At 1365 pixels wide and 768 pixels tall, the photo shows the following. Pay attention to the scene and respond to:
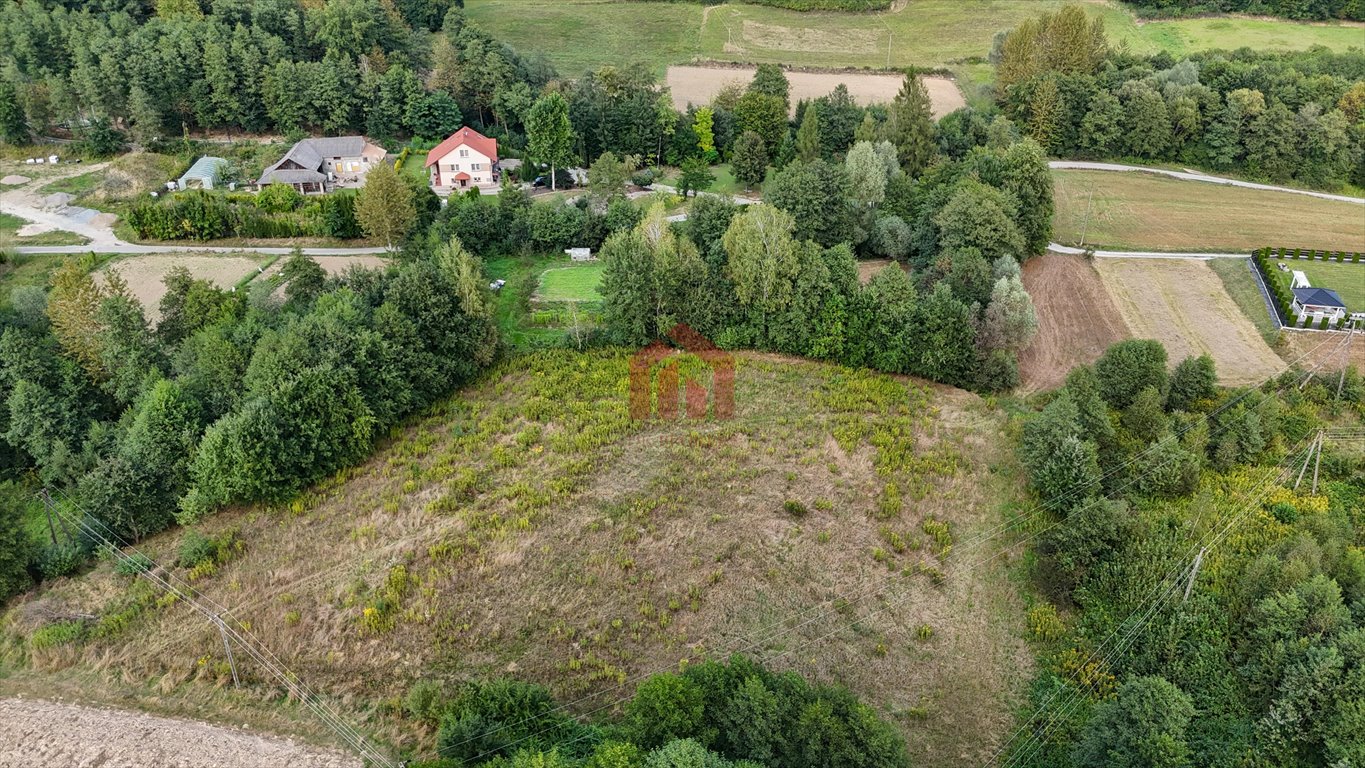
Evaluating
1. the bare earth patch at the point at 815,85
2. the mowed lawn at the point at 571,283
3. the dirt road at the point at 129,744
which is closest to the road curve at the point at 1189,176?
the bare earth patch at the point at 815,85

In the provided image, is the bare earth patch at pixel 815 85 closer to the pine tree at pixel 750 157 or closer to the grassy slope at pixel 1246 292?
the pine tree at pixel 750 157

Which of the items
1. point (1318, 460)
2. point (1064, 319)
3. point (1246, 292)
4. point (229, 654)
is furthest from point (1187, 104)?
point (229, 654)

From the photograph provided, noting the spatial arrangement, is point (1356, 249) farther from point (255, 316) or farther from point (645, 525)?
point (255, 316)

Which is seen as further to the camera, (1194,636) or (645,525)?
(645,525)

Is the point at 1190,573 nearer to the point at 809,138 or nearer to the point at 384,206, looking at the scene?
the point at 809,138

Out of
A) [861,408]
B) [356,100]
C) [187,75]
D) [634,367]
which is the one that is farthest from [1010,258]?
[187,75]

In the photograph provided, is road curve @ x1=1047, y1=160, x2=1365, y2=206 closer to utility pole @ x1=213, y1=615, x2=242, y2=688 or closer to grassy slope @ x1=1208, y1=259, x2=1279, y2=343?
grassy slope @ x1=1208, y1=259, x2=1279, y2=343
